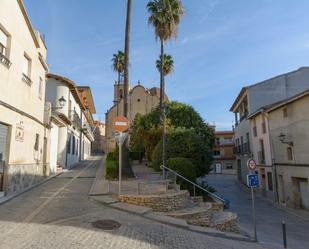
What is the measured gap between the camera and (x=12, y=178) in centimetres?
1028

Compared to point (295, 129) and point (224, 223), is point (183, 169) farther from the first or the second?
point (295, 129)

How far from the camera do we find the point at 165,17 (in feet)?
72.7

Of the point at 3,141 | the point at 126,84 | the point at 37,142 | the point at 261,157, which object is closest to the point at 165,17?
the point at 126,84

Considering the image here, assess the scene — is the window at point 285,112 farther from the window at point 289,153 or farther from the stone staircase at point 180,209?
the stone staircase at point 180,209

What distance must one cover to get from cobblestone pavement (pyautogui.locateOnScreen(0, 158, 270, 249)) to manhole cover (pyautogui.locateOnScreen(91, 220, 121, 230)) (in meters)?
0.14

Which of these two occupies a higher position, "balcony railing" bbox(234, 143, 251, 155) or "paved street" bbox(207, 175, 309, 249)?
"balcony railing" bbox(234, 143, 251, 155)

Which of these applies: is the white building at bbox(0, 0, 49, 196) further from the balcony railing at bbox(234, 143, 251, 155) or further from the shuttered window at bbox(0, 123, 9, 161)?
the balcony railing at bbox(234, 143, 251, 155)

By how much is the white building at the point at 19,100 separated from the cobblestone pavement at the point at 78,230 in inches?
70.4

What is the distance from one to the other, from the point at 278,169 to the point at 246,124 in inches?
384

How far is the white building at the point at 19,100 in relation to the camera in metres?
9.57

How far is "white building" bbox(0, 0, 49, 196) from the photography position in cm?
957

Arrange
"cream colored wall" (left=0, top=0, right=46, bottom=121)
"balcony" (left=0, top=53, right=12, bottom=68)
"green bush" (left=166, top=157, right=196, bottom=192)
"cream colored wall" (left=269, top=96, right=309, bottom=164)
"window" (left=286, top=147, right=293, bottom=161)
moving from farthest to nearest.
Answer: "window" (left=286, top=147, right=293, bottom=161) < "cream colored wall" (left=269, top=96, right=309, bottom=164) < "green bush" (left=166, top=157, right=196, bottom=192) < "cream colored wall" (left=0, top=0, right=46, bottom=121) < "balcony" (left=0, top=53, right=12, bottom=68)

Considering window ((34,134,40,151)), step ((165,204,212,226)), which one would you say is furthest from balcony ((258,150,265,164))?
window ((34,134,40,151))

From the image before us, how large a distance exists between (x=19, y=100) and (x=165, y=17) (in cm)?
1528
